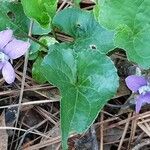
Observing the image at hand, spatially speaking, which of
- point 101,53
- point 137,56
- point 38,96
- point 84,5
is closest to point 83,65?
point 101,53

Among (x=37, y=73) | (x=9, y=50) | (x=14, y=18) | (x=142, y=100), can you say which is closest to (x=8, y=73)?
(x=9, y=50)

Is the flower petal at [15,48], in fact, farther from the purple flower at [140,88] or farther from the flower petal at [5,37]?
the purple flower at [140,88]

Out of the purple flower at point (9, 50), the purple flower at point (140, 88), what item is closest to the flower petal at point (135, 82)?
the purple flower at point (140, 88)

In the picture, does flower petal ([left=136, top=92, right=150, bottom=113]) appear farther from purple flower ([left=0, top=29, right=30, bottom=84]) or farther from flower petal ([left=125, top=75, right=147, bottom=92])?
purple flower ([left=0, top=29, right=30, bottom=84])

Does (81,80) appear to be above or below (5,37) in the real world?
below

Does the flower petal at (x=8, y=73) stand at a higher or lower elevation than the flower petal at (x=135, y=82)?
higher

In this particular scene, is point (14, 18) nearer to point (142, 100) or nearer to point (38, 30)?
point (38, 30)

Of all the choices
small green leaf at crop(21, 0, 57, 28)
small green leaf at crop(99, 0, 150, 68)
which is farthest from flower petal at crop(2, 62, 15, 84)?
small green leaf at crop(99, 0, 150, 68)
